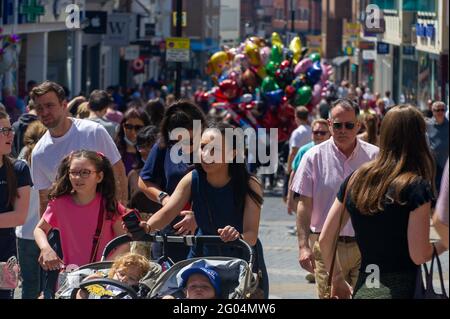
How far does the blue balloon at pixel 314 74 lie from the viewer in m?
24.9

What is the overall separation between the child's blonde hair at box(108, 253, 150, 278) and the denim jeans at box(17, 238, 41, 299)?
9.01 feet

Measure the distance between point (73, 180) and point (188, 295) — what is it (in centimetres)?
180

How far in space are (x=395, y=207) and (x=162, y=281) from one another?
48.0 inches

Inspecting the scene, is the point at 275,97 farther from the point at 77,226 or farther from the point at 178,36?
the point at 77,226

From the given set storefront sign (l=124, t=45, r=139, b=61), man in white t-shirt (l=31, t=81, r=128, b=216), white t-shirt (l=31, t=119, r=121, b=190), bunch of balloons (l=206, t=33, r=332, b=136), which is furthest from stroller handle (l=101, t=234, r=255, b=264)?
storefront sign (l=124, t=45, r=139, b=61)

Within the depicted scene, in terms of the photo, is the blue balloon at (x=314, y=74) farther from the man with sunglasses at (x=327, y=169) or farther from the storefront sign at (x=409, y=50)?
the storefront sign at (x=409, y=50)

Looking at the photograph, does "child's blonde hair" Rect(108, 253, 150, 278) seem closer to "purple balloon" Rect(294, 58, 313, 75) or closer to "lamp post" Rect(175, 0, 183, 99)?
"purple balloon" Rect(294, 58, 313, 75)

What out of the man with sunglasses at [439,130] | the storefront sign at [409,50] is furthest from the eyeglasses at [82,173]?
the storefront sign at [409,50]

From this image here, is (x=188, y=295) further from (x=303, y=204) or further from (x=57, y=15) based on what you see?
(x=57, y=15)

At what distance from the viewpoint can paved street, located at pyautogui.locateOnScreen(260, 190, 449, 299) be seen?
12.9 m

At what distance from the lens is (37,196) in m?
9.97

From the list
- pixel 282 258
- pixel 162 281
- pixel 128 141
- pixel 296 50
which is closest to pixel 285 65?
pixel 296 50

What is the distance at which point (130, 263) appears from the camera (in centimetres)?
689
